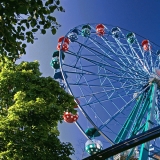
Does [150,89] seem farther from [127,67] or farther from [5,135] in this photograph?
[5,135]

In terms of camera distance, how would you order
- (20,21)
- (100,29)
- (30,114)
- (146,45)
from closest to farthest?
(20,21) < (30,114) < (100,29) < (146,45)

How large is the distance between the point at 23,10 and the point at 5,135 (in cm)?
319

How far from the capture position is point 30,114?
652 centimetres

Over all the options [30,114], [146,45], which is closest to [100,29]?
[146,45]

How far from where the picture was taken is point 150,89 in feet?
49.5

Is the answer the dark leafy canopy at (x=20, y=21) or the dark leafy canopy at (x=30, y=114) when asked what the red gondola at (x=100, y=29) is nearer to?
the dark leafy canopy at (x=30, y=114)

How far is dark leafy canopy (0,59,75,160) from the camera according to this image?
6.00 meters

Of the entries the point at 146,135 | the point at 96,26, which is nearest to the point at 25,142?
the point at 146,135

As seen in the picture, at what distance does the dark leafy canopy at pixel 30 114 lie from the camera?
6.00 meters

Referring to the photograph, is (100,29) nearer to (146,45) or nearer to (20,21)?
(146,45)

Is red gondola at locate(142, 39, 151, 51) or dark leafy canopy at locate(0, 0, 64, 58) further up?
red gondola at locate(142, 39, 151, 51)

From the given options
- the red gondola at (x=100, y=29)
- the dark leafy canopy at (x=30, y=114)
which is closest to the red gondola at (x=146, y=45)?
the red gondola at (x=100, y=29)

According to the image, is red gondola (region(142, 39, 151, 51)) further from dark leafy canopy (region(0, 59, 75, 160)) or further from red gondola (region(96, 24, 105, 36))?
dark leafy canopy (region(0, 59, 75, 160))

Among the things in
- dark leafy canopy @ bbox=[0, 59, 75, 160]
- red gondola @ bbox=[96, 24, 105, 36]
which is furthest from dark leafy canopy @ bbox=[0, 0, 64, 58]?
red gondola @ bbox=[96, 24, 105, 36]
